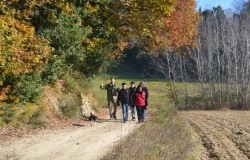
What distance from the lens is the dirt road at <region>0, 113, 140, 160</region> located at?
1295cm

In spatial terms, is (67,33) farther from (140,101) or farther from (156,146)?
(156,146)

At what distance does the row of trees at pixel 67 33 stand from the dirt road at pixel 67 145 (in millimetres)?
2463

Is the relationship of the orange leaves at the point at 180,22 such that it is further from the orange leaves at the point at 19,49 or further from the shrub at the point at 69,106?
the orange leaves at the point at 19,49

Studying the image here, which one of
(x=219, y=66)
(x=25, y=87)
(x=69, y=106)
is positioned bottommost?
(x=69, y=106)

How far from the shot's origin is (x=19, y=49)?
15.7m

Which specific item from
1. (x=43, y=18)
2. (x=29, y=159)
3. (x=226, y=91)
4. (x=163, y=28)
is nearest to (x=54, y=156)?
(x=29, y=159)

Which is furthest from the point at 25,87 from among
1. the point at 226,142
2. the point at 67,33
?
the point at 226,142

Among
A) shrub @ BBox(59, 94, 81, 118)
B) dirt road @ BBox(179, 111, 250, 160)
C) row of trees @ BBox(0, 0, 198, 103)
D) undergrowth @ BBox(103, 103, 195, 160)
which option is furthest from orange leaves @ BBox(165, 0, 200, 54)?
undergrowth @ BBox(103, 103, 195, 160)

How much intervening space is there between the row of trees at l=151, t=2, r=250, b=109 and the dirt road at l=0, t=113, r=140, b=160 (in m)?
35.0

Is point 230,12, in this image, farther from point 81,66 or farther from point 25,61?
point 25,61

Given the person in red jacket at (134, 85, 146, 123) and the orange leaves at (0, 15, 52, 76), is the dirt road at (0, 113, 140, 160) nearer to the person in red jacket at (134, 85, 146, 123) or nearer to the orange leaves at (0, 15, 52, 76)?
the person in red jacket at (134, 85, 146, 123)

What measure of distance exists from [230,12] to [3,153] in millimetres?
55988

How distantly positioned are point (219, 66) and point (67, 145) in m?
42.2

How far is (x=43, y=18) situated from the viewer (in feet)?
64.5
